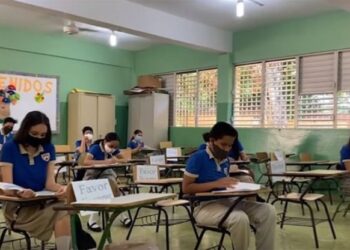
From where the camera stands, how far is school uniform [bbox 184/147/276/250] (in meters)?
3.02

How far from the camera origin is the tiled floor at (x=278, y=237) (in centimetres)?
400

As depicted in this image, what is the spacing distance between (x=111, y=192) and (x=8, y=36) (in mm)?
7252

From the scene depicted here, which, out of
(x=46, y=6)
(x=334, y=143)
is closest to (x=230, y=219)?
(x=46, y=6)

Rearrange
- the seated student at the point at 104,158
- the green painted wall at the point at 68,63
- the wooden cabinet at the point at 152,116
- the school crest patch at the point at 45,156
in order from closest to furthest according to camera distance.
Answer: the school crest patch at the point at 45,156
the seated student at the point at 104,158
the green painted wall at the point at 68,63
the wooden cabinet at the point at 152,116

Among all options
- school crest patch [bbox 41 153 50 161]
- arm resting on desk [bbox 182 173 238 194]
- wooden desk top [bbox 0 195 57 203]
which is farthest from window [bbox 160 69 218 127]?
wooden desk top [bbox 0 195 57 203]

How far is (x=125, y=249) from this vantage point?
2.41 meters

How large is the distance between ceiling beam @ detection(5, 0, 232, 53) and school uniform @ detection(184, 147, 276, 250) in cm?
378

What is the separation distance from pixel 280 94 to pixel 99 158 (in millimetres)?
4314

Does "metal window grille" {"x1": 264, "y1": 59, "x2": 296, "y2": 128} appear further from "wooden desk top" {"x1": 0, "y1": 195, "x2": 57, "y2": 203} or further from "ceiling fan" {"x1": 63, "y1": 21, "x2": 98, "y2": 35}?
"wooden desk top" {"x1": 0, "y1": 195, "x2": 57, "y2": 203}

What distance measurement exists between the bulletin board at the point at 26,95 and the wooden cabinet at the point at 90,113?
347mm

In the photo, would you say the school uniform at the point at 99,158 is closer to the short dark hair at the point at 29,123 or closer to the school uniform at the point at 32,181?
the school uniform at the point at 32,181

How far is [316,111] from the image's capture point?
7.71 m

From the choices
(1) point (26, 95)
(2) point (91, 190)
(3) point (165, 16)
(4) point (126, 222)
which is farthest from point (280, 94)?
(2) point (91, 190)

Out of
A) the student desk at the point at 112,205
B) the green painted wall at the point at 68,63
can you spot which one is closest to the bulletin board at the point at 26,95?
the green painted wall at the point at 68,63
